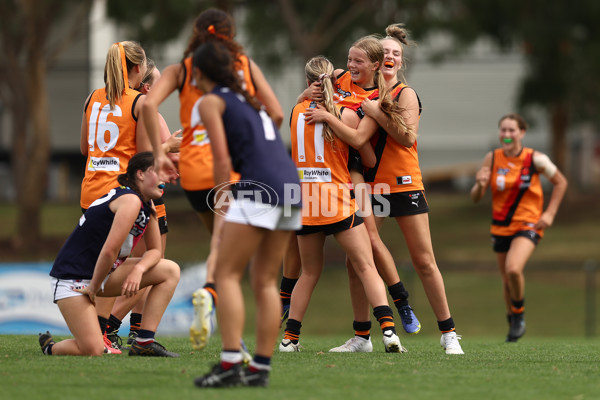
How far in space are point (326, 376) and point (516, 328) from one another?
4937 mm

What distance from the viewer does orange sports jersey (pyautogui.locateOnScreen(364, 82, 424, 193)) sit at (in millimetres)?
6559

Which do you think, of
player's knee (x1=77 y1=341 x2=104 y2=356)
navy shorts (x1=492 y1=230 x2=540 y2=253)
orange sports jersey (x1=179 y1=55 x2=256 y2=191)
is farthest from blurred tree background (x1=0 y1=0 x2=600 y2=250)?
orange sports jersey (x1=179 y1=55 x2=256 y2=191)

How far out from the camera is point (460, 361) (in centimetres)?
605

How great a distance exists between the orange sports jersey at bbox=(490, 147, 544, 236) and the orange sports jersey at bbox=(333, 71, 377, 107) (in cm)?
340

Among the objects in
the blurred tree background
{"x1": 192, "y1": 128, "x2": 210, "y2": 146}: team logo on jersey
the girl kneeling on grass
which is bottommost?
the girl kneeling on grass

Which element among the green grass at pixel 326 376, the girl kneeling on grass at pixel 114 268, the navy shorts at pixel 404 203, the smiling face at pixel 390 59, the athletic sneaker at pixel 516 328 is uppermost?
the smiling face at pixel 390 59

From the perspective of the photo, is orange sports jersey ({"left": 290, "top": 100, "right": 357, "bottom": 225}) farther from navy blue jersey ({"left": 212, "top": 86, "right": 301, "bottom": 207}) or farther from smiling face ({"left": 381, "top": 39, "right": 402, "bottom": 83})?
navy blue jersey ({"left": 212, "top": 86, "right": 301, "bottom": 207})

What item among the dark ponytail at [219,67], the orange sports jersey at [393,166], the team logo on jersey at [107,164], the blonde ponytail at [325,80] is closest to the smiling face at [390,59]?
the orange sports jersey at [393,166]

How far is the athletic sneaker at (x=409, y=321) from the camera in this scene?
21.6 feet

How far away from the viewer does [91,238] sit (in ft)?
19.3

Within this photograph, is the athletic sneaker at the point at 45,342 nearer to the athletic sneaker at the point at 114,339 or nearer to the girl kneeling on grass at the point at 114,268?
the girl kneeling on grass at the point at 114,268

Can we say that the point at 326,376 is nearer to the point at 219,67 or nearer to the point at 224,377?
the point at 224,377

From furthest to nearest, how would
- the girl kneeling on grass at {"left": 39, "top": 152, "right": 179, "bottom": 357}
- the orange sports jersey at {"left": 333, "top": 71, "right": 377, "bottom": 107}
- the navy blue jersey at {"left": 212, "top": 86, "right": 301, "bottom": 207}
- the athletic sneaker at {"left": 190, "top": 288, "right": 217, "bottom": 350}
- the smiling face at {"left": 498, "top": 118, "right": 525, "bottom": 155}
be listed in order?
1. the smiling face at {"left": 498, "top": 118, "right": 525, "bottom": 155}
2. the orange sports jersey at {"left": 333, "top": 71, "right": 377, "bottom": 107}
3. the girl kneeling on grass at {"left": 39, "top": 152, "right": 179, "bottom": 357}
4. the navy blue jersey at {"left": 212, "top": 86, "right": 301, "bottom": 207}
5. the athletic sneaker at {"left": 190, "top": 288, "right": 217, "bottom": 350}

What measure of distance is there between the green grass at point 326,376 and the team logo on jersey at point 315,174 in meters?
1.29
